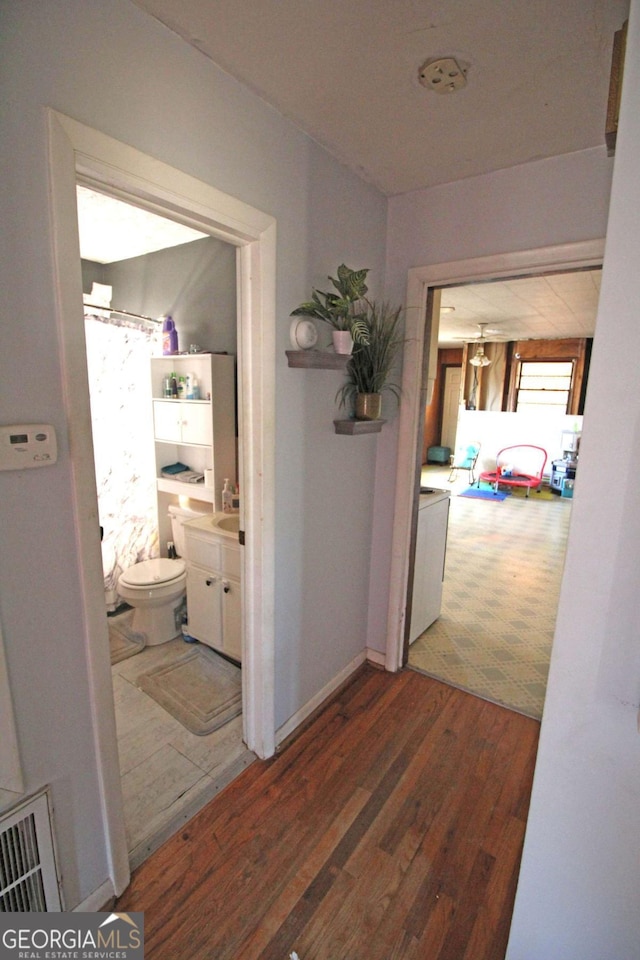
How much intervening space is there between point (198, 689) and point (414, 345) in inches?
79.8

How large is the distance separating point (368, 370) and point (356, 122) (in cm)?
88

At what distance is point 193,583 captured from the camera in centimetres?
253

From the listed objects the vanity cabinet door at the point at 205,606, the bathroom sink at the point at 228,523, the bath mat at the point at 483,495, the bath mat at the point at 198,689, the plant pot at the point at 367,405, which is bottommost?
the bath mat at the point at 198,689

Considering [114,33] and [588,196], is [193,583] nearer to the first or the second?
[114,33]

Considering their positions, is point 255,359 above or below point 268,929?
above

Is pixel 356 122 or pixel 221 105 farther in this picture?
pixel 356 122

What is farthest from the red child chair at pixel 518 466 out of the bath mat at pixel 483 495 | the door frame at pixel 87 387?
the door frame at pixel 87 387

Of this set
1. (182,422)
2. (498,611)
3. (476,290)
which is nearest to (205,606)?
(182,422)

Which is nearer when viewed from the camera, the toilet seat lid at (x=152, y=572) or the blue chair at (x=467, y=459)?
the toilet seat lid at (x=152, y=572)

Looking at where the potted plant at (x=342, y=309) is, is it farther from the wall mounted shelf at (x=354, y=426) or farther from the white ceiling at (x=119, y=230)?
the white ceiling at (x=119, y=230)

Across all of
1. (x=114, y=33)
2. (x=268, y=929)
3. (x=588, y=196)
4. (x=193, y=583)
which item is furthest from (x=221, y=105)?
(x=268, y=929)

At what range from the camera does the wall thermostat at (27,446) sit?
95 centimetres

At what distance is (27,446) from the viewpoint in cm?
98

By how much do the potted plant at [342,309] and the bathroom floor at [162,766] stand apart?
5.69 ft
